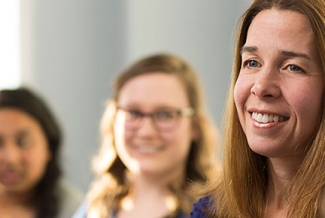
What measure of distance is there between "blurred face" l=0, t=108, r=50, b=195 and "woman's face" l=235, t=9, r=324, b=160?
3.88ft

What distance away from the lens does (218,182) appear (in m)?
1.60

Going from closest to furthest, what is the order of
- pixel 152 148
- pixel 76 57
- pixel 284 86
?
pixel 284 86 → pixel 152 148 → pixel 76 57

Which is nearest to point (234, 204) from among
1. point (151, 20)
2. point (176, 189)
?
point (176, 189)

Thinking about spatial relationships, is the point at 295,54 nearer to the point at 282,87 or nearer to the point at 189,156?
the point at 282,87

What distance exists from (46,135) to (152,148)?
0.43 metres

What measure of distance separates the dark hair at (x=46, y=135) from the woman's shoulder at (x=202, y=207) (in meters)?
0.95

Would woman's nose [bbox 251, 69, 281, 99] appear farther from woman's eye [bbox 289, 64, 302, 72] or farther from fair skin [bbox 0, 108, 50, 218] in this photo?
fair skin [bbox 0, 108, 50, 218]

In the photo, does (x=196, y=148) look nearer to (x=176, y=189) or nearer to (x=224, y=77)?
(x=176, y=189)

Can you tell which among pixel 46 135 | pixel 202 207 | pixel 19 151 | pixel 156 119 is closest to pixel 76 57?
pixel 46 135

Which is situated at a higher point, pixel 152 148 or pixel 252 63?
pixel 252 63

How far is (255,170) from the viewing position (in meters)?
1.52

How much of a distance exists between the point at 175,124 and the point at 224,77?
3.23 feet

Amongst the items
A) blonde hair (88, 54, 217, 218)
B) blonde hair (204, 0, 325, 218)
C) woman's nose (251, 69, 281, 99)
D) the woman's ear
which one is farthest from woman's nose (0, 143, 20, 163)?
woman's nose (251, 69, 281, 99)

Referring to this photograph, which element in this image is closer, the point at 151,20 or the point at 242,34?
the point at 242,34
